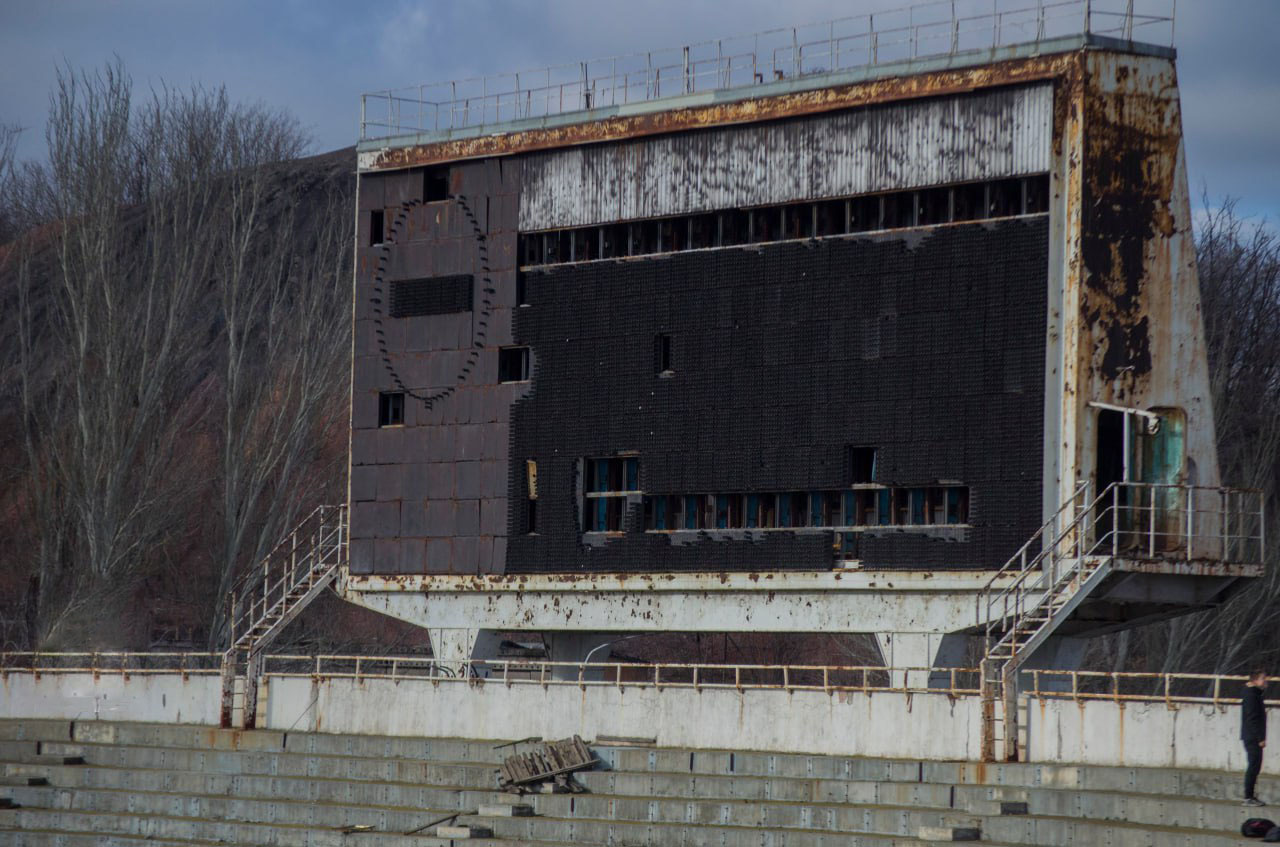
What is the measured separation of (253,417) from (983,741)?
31.2m

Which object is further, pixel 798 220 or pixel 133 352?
pixel 133 352

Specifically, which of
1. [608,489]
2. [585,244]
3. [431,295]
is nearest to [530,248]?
[585,244]

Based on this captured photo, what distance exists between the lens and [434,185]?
115 ft

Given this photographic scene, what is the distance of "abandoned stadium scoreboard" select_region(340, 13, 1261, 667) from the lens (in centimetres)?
2800

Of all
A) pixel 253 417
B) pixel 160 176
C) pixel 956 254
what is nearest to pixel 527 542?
pixel 956 254

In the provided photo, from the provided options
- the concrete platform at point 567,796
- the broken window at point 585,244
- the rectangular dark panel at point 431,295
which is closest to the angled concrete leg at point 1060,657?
the concrete platform at point 567,796

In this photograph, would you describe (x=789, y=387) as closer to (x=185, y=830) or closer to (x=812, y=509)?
(x=812, y=509)

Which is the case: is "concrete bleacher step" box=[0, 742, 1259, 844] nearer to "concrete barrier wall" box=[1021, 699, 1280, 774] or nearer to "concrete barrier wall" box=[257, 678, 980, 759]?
"concrete barrier wall" box=[257, 678, 980, 759]

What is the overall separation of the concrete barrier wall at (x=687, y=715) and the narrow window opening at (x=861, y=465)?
3644 mm

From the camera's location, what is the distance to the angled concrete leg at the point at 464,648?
33.8m

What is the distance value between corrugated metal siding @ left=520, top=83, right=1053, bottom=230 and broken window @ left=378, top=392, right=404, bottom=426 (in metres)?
3.88

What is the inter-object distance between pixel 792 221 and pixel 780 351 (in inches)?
77.4

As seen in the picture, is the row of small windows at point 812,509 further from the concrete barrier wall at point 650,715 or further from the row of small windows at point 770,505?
the concrete barrier wall at point 650,715

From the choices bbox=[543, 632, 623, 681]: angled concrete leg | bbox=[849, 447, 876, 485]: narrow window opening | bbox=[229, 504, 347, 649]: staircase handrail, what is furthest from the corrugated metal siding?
bbox=[229, 504, 347, 649]: staircase handrail
